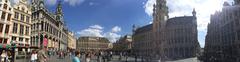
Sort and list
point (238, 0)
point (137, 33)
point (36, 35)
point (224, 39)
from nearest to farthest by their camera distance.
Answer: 1. point (238, 0)
2. point (224, 39)
3. point (36, 35)
4. point (137, 33)

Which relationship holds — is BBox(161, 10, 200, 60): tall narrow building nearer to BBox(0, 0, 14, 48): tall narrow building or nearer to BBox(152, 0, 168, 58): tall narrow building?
BBox(152, 0, 168, 58): tall narrow building

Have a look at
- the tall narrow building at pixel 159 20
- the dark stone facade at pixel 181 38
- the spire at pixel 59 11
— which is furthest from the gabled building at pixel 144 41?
the spire at pixel 59 11

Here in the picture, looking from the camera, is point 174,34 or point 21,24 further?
point 174,34

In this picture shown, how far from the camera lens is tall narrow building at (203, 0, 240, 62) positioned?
4614cm

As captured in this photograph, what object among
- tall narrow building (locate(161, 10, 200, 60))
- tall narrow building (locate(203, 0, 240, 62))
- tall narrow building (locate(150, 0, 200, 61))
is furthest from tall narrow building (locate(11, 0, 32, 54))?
tall narrow building (locate(161, 10, 200, 60))

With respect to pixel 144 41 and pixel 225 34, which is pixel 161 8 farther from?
pixel 225 34

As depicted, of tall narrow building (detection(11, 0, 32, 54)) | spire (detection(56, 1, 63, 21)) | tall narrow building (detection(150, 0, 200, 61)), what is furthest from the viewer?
spire (detection(56, 1, 63, 21))

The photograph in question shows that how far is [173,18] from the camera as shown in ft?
386

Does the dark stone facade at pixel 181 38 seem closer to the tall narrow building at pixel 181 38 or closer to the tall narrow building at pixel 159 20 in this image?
the tall narrow building at pixel 181 38

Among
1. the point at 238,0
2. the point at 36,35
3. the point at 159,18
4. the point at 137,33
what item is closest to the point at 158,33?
the point at 159,18

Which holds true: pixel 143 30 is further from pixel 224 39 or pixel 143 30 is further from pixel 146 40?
pixel 224 39

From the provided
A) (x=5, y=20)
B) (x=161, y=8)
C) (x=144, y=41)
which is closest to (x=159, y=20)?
(x=161, y=8)

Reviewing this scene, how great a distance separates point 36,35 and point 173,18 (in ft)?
186

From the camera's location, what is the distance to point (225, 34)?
68.1 m
